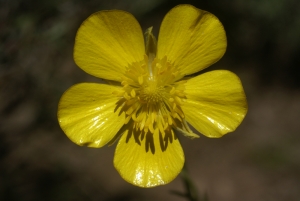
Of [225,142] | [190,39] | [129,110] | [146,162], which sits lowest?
[225,142]

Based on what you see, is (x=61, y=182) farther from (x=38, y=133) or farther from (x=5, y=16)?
(x=5, y=16)

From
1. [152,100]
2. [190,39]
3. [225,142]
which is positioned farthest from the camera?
[225,142]

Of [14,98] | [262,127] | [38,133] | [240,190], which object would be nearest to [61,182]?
[38,133]

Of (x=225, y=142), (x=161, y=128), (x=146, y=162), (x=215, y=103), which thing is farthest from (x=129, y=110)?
(x=225, y=142)

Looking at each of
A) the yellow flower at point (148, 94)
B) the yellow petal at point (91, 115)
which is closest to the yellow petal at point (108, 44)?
the yellow flower at point (148, 94)

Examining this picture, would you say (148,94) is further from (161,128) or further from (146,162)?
(146,162)
